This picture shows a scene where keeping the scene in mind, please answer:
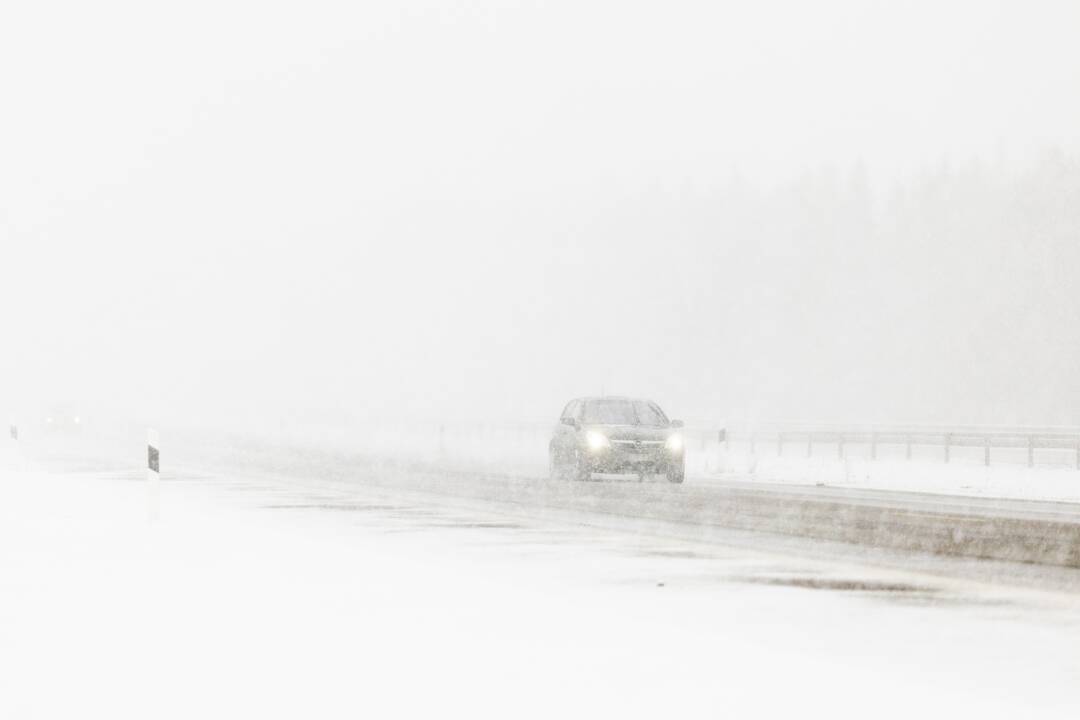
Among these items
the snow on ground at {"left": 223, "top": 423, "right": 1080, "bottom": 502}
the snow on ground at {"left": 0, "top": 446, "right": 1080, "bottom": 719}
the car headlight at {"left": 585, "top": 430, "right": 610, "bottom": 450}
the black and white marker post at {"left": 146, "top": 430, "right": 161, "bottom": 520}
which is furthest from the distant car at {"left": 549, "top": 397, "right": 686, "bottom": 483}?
the snow on ground at {"left": 0, "top": 446, "right": 1080, "bottom": 719}

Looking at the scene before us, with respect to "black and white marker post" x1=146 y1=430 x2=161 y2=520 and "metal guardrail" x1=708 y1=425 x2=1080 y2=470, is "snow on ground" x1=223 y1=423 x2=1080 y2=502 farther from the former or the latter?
"black and white marker post" x1=146 y1=430 x2=161 y2=520

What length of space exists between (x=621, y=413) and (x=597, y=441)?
2.90 m

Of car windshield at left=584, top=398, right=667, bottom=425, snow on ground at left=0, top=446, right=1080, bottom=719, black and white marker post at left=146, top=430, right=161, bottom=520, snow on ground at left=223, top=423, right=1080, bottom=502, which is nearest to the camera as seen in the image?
snow on ground at left=0, top=446, right=1080, bottom=719

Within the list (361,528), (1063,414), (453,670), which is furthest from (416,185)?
(453,670)

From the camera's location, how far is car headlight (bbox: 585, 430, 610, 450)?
34.3 meters

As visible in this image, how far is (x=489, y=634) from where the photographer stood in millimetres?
13633

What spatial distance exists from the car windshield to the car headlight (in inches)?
31.4

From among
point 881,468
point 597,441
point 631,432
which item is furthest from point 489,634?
point 881,468

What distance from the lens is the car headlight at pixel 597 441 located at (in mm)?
34312

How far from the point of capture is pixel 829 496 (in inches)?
1276

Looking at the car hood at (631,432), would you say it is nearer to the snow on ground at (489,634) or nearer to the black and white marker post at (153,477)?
the black and white marker post at (153,477)

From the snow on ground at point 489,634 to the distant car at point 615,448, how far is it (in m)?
11.3

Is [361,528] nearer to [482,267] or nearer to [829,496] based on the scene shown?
[829,496]

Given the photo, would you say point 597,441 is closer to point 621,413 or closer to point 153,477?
point 621,413
